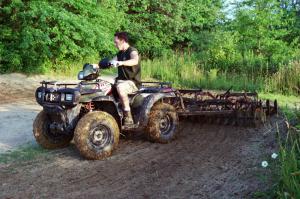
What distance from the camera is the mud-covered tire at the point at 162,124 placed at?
8.03 metres

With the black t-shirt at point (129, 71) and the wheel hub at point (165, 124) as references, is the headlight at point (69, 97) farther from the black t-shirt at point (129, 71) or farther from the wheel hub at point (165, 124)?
the wheel hub at point (165, 124)

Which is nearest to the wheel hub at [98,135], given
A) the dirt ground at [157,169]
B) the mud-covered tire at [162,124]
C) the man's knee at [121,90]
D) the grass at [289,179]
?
the dirt ground at [157,169]

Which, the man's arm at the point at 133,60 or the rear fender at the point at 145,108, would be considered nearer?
the rear fender at the point at 145,108

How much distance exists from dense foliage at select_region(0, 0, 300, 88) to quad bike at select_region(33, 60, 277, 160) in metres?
7.32

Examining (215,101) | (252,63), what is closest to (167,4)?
(252,63)

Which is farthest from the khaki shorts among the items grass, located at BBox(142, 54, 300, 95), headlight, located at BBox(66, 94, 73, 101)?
grass, located at BBox(142, 54, 300, 95)

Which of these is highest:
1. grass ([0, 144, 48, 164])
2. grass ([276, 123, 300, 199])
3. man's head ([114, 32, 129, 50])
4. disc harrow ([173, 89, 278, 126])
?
man's head ([114, 32, 129, 50])

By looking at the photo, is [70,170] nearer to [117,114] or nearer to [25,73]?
[117,114]

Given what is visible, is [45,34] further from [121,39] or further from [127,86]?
[127,86]

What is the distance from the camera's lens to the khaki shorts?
7.63 meters

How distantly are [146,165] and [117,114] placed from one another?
123 cm

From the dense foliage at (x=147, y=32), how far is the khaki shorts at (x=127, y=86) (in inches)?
291

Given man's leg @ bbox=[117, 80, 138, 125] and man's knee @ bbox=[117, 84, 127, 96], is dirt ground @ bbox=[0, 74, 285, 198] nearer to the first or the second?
man's leg @ bbox=[117, 80, 138, 125]

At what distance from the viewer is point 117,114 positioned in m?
7.66
